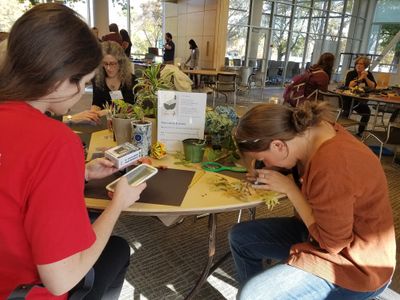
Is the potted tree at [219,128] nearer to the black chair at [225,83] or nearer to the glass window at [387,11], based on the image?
the black chair at [225,83]

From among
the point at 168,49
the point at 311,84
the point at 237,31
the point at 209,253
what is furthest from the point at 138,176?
the point at 237,31

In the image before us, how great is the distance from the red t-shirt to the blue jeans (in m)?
0.65

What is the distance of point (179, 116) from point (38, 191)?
0.86 metres

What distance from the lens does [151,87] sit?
57.2 inches

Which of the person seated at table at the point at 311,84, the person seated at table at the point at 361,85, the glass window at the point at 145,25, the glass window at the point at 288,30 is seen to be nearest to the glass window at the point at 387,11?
the glass window at the point at 288,30

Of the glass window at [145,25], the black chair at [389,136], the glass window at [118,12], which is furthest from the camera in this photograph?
the glass window at [145,25]

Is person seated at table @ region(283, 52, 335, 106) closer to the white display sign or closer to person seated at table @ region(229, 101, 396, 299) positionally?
the white display sign

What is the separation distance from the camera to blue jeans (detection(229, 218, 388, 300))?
3.28 ft

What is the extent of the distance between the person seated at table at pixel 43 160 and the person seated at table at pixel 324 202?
0.59 metres

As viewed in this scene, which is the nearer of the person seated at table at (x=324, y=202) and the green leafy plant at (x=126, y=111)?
the person seated at table at (x=324, y=202)

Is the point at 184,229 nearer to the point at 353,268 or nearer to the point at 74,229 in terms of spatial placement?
the point at 353,268

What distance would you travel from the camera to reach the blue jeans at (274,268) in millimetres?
999

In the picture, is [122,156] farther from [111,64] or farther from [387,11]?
[387,11]

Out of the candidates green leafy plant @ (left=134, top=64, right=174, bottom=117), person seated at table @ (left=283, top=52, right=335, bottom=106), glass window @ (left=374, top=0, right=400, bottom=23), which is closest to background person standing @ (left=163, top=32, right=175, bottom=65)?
person seated at table @ (left=283, top=52, right=335, bottom=106)
